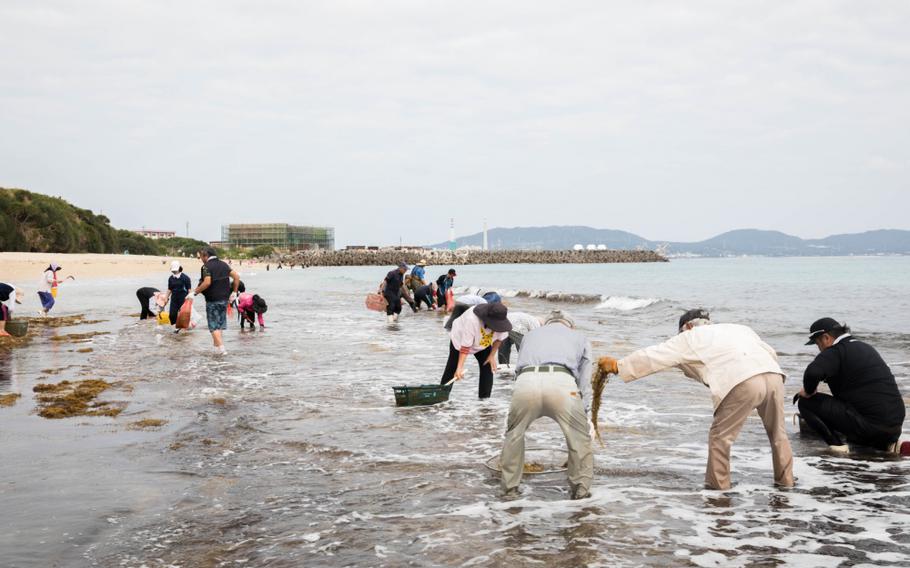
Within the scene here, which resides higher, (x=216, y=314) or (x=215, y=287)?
(x=215, y=287)

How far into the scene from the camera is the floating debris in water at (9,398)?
947cm

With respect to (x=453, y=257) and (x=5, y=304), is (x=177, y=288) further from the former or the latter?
(x=453, y=257)

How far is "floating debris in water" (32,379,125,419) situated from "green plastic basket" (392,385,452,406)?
12.0 feet

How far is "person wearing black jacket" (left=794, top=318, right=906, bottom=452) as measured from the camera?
7238 mm

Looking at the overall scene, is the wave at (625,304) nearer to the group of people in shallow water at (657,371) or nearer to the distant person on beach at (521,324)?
the distant person on beach at (521,324)

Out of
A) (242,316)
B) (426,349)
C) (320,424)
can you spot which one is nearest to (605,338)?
(426,349)

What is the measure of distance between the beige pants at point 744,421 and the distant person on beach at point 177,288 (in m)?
13.5

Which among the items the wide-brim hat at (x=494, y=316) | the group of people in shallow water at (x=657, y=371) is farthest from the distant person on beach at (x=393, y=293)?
the group of people in shallow water at (x=657, y=371)

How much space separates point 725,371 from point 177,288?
1447cm

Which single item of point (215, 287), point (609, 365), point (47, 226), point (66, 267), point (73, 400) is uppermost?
point (47, 226)

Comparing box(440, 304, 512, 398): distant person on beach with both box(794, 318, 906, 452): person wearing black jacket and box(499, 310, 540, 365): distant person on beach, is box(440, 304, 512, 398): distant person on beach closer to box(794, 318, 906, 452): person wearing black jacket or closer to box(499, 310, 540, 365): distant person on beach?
box(499, 310, 540, 365): distant person on beach

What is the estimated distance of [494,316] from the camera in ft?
29.3

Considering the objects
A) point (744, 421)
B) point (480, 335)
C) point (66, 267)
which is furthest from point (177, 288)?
point (66, 267)

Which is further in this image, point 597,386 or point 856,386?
point 856,386
